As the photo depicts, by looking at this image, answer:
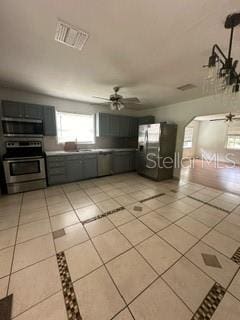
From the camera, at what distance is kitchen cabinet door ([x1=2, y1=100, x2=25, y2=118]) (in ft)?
11.0

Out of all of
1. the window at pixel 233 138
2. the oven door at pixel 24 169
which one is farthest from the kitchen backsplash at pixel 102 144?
the window at pixel 233 138

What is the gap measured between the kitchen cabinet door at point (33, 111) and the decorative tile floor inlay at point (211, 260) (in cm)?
456

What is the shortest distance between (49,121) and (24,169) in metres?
1.50

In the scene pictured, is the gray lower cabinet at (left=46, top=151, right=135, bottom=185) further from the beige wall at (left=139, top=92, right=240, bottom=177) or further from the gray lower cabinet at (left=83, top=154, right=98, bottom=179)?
the beige wall at (left=139, top=92, right=240, bottom=177)

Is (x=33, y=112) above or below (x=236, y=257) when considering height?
above

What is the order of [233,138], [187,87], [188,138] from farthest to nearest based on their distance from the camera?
[188,138], [233,138], [187,87]

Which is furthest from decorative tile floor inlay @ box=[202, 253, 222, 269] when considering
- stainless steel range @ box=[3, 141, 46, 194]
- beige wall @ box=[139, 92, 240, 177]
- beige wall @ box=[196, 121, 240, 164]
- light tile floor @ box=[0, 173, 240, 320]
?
beige wall @ box=[196, 121, 240, 164]

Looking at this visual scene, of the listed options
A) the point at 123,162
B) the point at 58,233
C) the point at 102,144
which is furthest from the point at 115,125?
the point at 58,233

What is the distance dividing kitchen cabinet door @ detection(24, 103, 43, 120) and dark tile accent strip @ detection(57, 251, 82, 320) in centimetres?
346

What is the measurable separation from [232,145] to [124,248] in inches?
361

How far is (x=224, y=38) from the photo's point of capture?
1.64 metres

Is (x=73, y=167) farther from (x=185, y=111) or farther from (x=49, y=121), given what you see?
(x=185, y=111)

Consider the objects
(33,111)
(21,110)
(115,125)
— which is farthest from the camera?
(115,125)

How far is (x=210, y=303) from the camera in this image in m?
1.24
